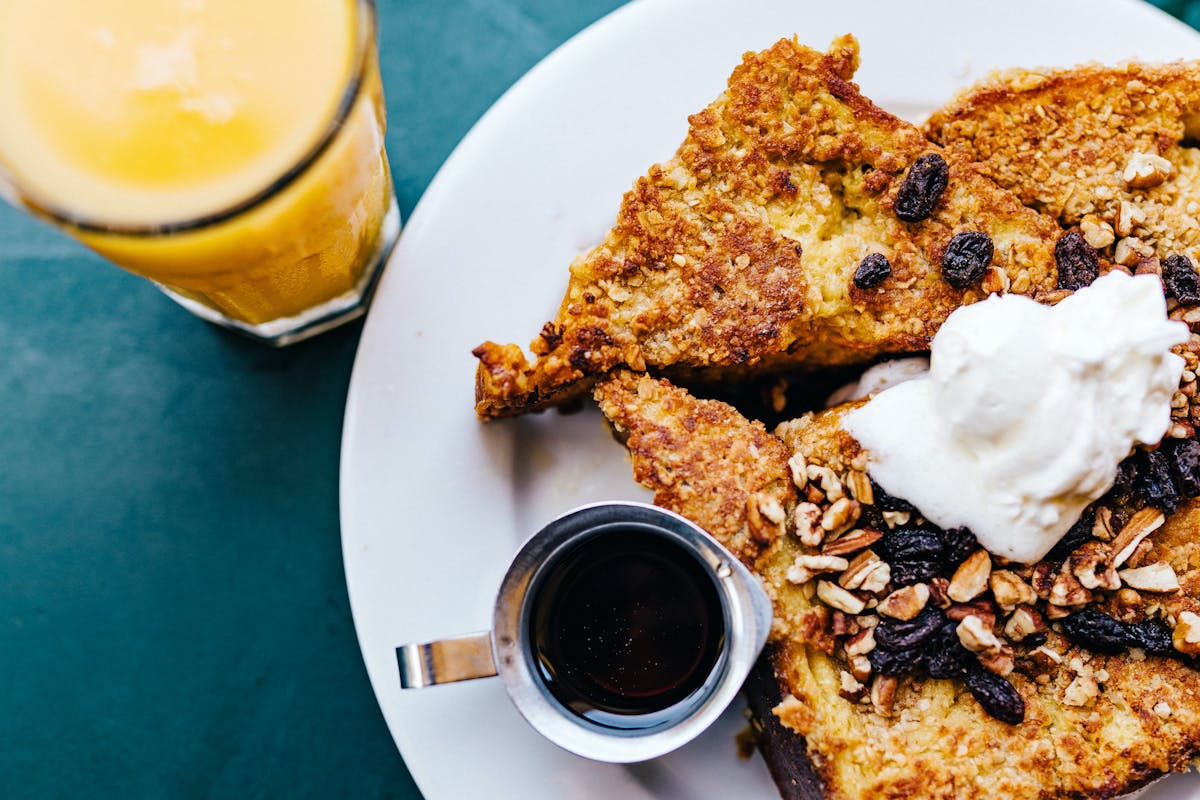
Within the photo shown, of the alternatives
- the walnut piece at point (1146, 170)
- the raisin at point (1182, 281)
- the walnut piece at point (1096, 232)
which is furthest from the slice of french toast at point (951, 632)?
the walnut piece at point (1146, 170)

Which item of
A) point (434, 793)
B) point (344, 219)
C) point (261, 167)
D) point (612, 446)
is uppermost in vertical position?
point (261, 167)

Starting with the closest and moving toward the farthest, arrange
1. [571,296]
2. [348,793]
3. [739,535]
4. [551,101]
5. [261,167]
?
[261,167] < [739,535] < [571,296] < [551,101] < [348,793]

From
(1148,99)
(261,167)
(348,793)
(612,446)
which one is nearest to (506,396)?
(612,446)

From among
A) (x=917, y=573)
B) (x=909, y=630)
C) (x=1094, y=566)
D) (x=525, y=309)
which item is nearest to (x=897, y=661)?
(x=909, y=630)

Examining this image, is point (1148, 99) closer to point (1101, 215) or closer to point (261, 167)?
point (1101, 215)

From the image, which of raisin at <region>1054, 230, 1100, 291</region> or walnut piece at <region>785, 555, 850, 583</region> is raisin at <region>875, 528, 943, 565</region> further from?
raisin at <region>1054, 230, 1100, 291</region>

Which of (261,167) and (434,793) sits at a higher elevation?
(261,167)

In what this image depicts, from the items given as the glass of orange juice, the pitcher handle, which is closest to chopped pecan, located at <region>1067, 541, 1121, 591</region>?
the pitcher handle
